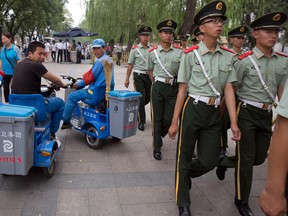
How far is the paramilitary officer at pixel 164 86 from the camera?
15.4 ft

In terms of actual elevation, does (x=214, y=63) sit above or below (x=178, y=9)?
below

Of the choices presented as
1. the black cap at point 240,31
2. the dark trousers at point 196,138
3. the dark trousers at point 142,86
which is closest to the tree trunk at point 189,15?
the dark trousers at point 142,86

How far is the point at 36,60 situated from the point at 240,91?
8.49 feet

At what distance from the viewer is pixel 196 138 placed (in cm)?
318

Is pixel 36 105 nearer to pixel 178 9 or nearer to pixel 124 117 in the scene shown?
pixel 124 117

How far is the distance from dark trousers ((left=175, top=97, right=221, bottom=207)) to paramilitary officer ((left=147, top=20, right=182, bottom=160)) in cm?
151

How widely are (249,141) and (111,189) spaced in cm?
166

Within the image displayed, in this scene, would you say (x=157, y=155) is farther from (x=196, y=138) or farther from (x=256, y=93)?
(x=256, y=93)

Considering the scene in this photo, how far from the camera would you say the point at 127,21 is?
21000 mm

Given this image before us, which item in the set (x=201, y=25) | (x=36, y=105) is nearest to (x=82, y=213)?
(x=36, y=105)

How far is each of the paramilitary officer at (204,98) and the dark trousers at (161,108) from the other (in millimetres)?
1490

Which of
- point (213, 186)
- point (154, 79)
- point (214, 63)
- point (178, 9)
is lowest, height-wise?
point (213, 186)

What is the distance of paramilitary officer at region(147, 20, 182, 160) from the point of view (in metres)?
4.69

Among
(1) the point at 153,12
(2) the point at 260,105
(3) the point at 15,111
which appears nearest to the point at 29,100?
(3) the point at 15,111
